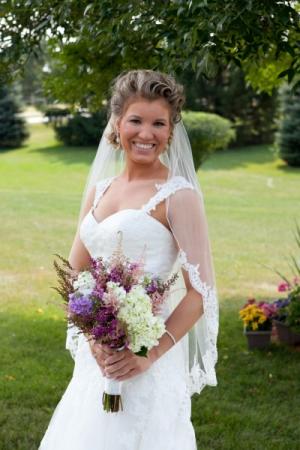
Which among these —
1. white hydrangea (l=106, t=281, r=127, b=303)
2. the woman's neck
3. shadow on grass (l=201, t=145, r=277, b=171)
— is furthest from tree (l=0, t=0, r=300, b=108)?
shadow on grass (l=201, t=145, r=277, b=171)

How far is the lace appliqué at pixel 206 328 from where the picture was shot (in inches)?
108

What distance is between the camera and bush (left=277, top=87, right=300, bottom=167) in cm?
3038

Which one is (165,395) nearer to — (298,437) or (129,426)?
(129,426)

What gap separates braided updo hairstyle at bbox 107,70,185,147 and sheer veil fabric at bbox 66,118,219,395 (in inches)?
8.1

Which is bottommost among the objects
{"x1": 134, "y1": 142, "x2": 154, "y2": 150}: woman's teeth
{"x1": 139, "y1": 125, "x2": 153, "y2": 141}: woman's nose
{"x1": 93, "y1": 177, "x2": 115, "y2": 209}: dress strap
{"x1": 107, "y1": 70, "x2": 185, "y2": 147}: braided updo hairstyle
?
{"x1": 93, "y1": 177, "x2": 115, "y2": 209}: dress strap

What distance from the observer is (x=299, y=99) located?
98.5 feet

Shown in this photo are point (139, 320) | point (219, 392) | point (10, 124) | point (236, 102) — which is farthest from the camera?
point (10, 124)

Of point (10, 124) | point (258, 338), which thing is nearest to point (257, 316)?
point (258, 338)

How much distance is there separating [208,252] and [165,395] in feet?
2.00

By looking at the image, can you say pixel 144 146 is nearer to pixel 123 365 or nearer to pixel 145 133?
pixel 145 133

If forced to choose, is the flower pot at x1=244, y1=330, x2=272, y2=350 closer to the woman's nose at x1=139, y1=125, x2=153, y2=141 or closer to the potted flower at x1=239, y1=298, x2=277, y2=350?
the potted flower at x1=239, y1=298, x2=277, y2=350

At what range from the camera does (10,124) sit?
39281 millimetres

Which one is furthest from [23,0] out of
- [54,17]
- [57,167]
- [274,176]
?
[57,167]

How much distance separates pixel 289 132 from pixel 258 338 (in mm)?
24841
